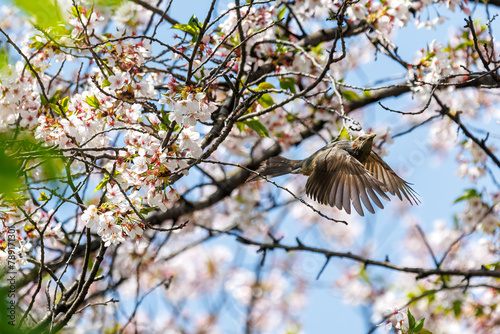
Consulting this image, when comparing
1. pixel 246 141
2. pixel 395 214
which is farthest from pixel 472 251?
pixel 246 141

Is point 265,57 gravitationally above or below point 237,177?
above

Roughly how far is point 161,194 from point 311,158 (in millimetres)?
1483

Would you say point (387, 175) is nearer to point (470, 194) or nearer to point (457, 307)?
point (470, 194)

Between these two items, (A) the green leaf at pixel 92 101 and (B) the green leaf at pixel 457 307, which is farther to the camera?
(B) the green leaf at pixel 457 307

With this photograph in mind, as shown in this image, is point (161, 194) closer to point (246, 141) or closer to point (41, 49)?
point (41, 49)

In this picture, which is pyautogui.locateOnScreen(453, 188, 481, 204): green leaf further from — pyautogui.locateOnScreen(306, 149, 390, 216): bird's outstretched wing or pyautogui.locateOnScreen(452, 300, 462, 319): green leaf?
pyautogui.locateOnScreen(306, 149, 390, 216): bird's outstretched wing

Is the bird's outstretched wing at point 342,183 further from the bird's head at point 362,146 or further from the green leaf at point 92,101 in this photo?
the green leaf at point 92,101

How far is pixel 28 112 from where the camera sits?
2715mm

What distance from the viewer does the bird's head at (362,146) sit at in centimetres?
303

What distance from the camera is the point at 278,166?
340 cm

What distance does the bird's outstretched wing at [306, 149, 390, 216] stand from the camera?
2.67 meters

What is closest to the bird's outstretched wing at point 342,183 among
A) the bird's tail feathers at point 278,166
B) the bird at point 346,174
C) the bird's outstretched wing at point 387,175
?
the bird at point 346,174

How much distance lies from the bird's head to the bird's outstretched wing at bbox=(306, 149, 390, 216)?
0.08 metres

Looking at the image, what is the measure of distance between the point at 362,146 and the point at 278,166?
0.60 m
